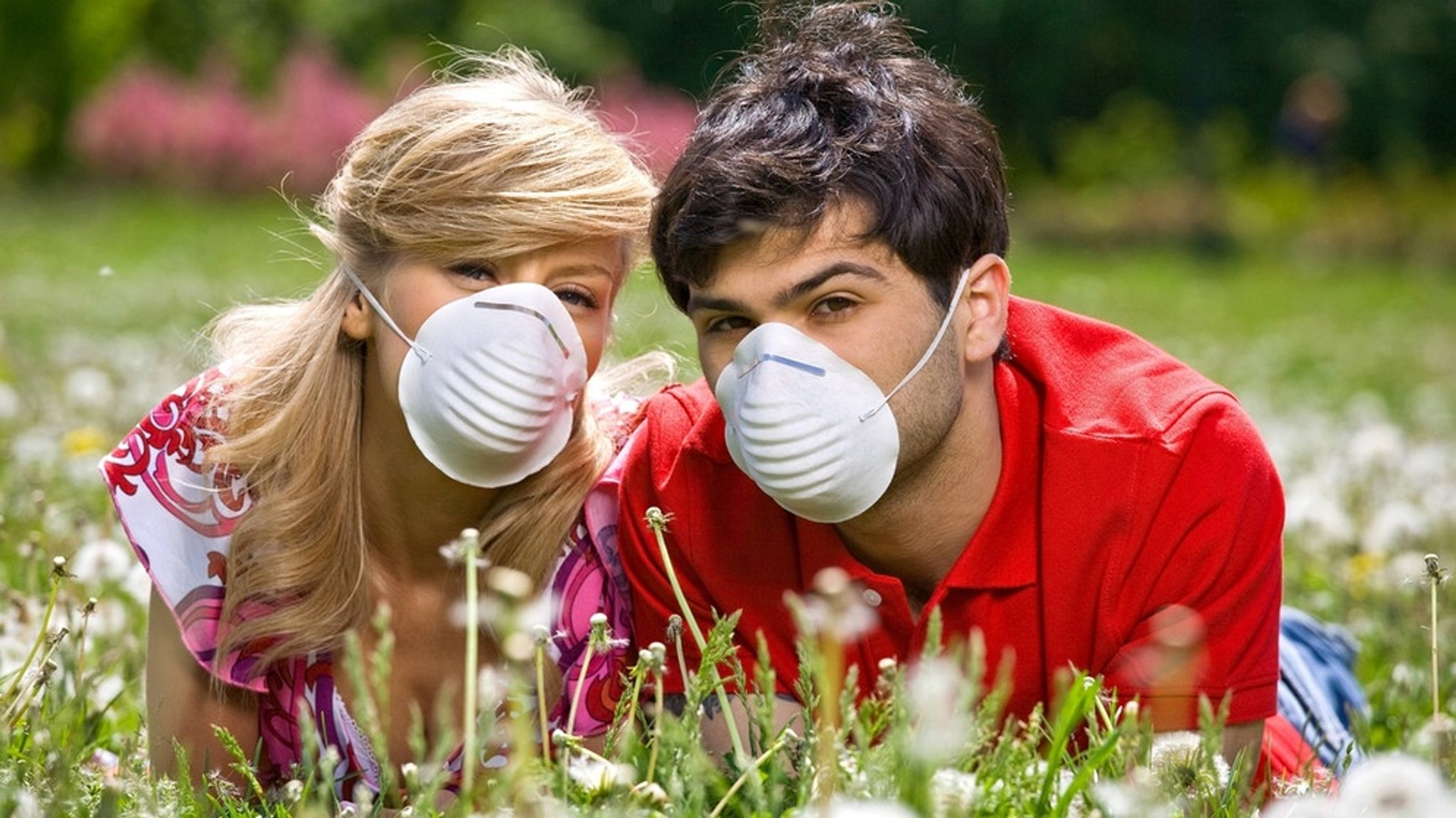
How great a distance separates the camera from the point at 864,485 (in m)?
2.91

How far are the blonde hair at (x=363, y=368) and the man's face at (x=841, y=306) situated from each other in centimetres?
36

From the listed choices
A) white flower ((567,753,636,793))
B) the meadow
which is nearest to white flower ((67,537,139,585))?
the meadow

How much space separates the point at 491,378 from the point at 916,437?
0.69 metres

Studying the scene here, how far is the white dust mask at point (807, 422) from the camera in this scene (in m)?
2.83

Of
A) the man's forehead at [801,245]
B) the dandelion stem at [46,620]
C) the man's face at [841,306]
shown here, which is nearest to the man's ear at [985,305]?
the man's face at [841,306]

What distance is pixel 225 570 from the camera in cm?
333

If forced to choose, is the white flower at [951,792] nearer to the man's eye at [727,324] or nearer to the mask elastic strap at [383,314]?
the man's eye at [727,324]

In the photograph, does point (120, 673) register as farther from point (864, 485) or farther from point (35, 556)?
point (864, 485)

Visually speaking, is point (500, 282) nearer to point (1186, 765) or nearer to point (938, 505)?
point (938, 505)

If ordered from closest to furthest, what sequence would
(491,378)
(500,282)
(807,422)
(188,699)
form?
(807,422) → (491,378) → (500,282) → (188,699)

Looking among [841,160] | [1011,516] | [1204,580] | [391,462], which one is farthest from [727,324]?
[1204,580]

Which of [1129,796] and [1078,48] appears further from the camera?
[1078,48]

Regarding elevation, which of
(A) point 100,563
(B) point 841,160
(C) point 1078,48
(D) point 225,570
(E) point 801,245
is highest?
(B) point 841,160

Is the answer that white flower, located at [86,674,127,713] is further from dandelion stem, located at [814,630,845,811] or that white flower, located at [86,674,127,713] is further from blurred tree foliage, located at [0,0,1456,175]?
blurred tree foliage, located at [0,0,1456,175]
